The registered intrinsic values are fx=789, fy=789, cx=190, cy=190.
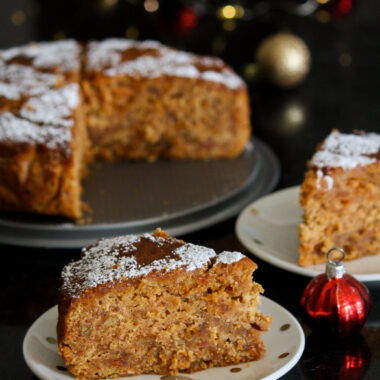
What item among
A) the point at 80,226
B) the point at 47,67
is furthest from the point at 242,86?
the point at 80,226

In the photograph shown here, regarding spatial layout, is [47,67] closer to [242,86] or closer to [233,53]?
[242,86]

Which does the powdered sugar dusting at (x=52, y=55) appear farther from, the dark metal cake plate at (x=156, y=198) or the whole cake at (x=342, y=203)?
the whole cake at (x=342, y=203)

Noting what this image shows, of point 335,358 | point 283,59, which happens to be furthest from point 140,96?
point 335,358

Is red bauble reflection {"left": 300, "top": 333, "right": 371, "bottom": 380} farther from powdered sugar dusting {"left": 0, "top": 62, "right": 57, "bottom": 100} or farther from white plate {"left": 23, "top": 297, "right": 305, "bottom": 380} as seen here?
powdered sugar dusting {"left": 0, "top": 62, "right": 57, "bottom": 100}

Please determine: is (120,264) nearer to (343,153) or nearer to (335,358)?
(335,358)

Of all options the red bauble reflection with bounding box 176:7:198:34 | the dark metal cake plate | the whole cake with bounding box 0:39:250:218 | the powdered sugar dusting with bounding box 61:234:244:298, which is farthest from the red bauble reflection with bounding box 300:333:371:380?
the red bauble reflection with bounding box 176:7:198:34

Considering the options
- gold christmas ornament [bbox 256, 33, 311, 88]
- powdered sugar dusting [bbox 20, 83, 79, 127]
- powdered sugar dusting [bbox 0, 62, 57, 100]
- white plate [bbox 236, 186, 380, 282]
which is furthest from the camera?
gold christmas ornament [bbox 256, 33, 311, 88]

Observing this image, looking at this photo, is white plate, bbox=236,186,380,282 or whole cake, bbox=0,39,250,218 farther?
whole cake, bbox=0,39,250,218
